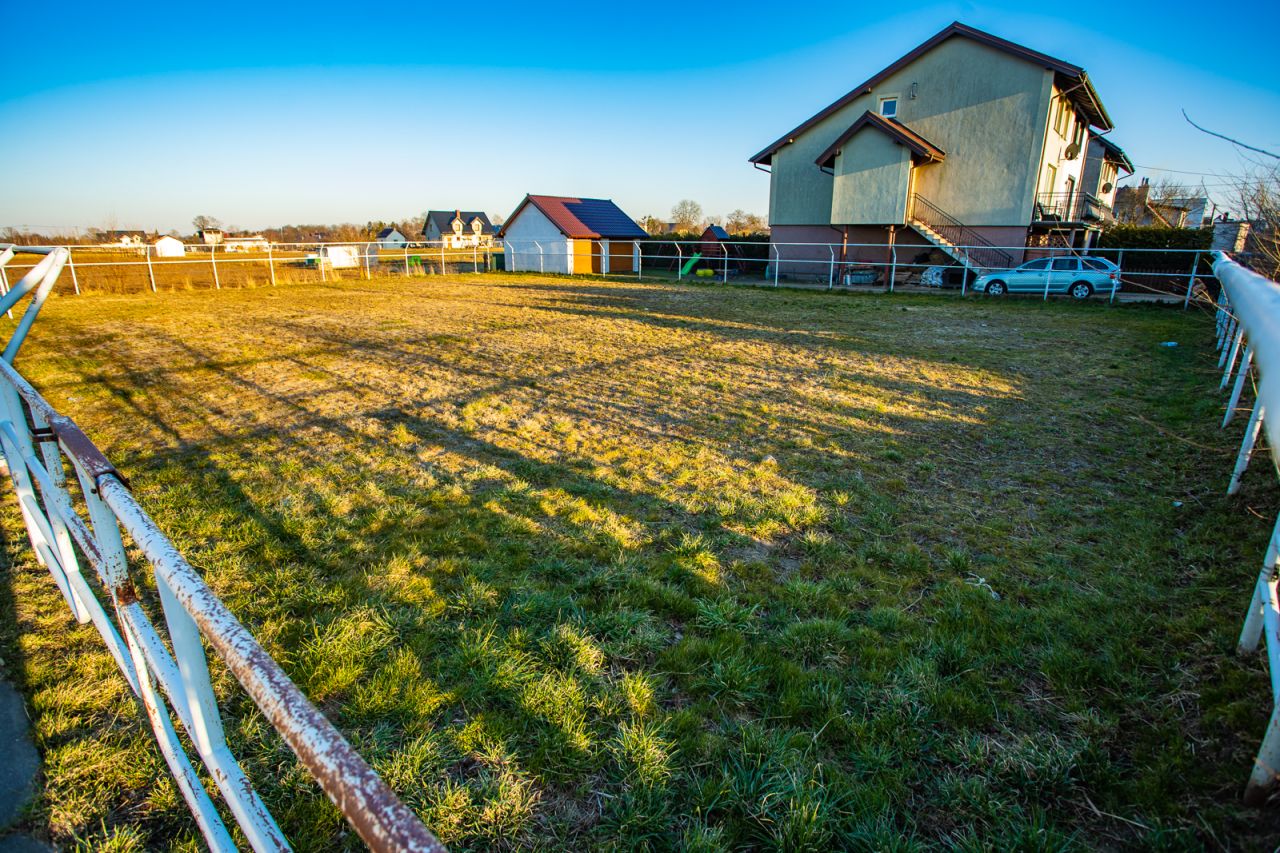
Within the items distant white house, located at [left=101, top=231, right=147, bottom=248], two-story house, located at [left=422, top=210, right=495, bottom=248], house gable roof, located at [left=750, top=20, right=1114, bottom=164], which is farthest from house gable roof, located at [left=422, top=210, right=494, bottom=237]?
house gable roof, located at [left=750, top=20, right=1114, bottom=164]

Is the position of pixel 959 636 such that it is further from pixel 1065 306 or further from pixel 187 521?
pixel 1065 306

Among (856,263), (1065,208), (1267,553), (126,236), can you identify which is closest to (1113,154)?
(1065,208)

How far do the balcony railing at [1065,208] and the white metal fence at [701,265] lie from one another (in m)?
1.43

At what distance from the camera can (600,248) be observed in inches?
1294

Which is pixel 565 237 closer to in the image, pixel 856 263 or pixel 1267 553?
pixel 856 263

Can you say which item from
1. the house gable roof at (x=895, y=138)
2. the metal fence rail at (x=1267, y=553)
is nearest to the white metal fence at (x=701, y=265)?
the house gable roof at (x=895, y=138)

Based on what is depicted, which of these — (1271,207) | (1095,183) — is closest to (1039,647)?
(1271,207)

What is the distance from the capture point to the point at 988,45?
22.6 metres

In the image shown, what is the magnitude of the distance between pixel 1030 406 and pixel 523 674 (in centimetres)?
701

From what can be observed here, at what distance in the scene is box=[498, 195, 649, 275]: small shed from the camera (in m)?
31.0

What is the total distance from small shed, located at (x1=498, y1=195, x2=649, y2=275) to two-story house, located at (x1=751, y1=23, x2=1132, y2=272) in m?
10.5

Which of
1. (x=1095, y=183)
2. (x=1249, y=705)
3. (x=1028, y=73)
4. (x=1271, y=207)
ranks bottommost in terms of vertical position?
(x=1249, y=705)

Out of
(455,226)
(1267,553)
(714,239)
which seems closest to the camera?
(1267,553)

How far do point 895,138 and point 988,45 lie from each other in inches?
181
